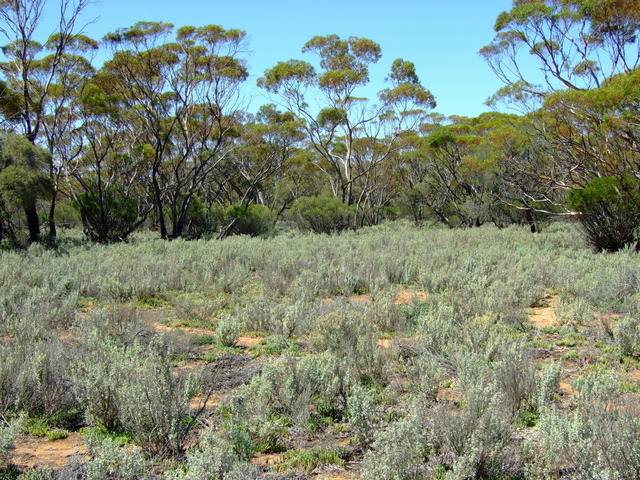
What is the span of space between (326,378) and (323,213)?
2109 centimetres

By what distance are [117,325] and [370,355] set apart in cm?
321

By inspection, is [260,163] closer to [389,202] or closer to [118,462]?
[389,202]

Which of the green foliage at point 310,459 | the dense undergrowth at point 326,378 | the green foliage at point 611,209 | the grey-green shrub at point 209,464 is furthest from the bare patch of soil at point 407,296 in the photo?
the green foliage at point 611,209

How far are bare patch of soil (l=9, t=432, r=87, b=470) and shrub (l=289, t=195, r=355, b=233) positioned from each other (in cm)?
2174

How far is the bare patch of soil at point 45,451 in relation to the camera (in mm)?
3275

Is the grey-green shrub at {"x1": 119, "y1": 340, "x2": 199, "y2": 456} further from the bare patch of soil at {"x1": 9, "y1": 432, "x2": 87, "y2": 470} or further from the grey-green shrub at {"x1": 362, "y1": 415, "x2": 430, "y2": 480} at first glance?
the grey-green shrub at {"x1": 362, "y1": 415, "x2": 430, "y2": 480}

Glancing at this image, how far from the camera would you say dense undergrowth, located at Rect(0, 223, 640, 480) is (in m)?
3.03

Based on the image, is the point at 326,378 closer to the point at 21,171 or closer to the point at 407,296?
the point at 407,296

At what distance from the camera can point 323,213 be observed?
25250 mm

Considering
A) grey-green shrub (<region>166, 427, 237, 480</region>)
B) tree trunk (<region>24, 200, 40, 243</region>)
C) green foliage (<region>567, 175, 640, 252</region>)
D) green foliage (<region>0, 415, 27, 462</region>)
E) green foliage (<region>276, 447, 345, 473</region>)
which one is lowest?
green foliage (<region>276, 447, 345, 473</region>)

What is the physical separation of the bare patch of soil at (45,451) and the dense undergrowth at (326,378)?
0.11 meters

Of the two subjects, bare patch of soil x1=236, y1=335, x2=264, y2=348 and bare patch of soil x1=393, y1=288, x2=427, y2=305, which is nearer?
bare patch of soil x1=236, y1=335, x2=264, y2=348

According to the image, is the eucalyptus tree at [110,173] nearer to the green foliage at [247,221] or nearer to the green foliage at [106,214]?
the green foliage at [106,214]

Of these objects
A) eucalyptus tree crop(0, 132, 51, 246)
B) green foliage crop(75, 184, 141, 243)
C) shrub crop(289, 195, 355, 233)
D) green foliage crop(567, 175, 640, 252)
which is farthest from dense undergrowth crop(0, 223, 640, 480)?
shrub crop(289, 195, 355, 233)
